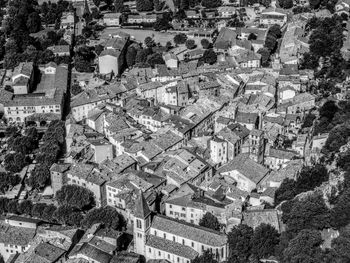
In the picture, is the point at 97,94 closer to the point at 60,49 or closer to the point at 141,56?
the point at 141,56

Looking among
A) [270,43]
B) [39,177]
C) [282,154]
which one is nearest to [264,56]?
[270,43]

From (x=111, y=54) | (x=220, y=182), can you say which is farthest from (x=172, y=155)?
(x=111, y=54)

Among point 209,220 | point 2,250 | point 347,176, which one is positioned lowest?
point 2,250

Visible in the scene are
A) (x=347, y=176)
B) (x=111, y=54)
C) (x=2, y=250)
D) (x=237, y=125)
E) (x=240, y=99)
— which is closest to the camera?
(x=347, y=176)

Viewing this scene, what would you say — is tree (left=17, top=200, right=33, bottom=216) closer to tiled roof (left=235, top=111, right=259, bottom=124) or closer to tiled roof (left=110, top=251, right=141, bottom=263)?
tiled roof (left=110, top=251, right=141, bottom=263)

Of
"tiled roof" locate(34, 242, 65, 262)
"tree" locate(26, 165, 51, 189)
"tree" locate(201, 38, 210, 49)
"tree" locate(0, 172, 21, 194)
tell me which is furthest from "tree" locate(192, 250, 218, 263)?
"tree" locate(201, 38, 210, 49)

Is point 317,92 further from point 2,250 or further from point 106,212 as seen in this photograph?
point 2,250

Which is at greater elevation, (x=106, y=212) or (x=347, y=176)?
(x=347, y=176)
